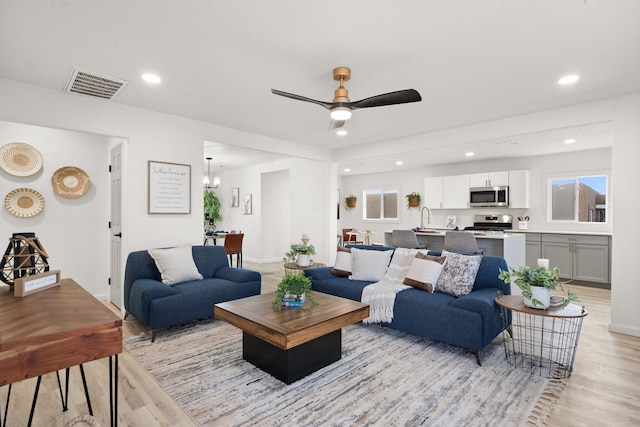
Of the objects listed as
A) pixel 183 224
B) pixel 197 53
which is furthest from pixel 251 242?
pixel 197 53

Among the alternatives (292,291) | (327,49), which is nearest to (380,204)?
(292,291)

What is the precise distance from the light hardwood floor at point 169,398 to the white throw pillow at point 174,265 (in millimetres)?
926

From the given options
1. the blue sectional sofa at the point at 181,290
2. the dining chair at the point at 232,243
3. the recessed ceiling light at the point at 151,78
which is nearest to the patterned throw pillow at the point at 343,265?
the blue sectional sofa at the point at 181,290

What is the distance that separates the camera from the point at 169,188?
4312 millimetres

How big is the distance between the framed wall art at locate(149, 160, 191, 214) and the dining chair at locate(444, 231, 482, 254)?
378cm

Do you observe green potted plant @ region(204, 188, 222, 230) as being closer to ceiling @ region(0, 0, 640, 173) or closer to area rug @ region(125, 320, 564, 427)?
ceiling @ region(0, 0, 640, 173)

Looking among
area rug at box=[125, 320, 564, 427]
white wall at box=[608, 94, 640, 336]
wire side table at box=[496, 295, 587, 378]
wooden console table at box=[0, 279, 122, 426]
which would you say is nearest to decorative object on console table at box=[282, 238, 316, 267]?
area rug at box=[125, 320, 564, 427]

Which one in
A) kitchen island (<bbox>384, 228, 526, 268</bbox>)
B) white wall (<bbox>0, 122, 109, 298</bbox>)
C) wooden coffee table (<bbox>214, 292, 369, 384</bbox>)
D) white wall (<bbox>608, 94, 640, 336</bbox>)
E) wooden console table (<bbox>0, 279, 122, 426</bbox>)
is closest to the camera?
wooden console table (<bbox>0, 279, 122, 426</bbox>)

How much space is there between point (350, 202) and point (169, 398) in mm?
8463

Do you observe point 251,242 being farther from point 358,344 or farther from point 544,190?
point 544,190

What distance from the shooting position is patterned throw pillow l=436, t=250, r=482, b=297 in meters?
3.20

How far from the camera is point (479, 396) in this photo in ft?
7.54

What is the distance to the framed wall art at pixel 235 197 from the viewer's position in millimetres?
9266

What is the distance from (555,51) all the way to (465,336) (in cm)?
239
